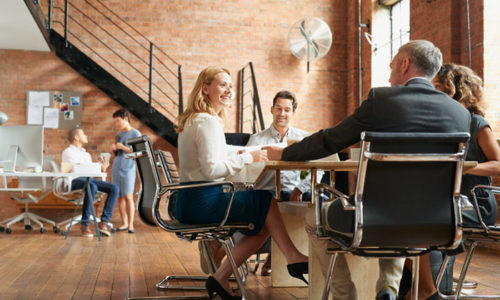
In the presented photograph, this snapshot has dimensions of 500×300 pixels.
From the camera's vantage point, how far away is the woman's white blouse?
8.36 feet

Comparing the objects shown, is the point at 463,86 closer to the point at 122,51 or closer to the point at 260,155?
the point at 260,155

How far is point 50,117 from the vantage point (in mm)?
7988

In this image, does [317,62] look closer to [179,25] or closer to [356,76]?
[356,76]

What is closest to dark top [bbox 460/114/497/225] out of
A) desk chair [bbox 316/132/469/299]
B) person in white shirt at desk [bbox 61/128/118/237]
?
desk chair [bbox 316/132/469/299]

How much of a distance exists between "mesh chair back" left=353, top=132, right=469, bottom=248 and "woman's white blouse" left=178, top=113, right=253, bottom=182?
81 cm

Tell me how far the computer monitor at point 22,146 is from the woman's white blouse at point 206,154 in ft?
11.7

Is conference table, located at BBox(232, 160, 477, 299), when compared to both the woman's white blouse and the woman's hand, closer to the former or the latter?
the woman's hand

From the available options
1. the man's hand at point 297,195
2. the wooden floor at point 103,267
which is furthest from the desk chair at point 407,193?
the man's hand at point 297,195

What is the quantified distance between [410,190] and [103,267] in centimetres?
286

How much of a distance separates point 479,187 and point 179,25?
655cm

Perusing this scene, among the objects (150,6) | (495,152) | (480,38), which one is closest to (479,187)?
(495,152)

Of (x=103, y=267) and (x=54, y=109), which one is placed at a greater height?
(x=54, y=109)

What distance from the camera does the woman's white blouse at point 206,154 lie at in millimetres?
2547

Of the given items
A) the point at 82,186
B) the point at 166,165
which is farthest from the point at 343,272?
the point at 82,186
